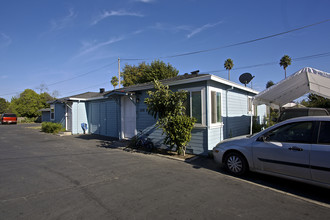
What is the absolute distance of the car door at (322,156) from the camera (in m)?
3.49

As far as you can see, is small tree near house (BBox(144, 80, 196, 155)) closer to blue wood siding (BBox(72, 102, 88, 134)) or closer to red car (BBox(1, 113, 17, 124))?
blue wood siding (BBox(72, 102, 88, 134))

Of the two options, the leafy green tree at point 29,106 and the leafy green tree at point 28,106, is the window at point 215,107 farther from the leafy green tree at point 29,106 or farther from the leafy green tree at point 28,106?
the leafy green tree at point 28,106

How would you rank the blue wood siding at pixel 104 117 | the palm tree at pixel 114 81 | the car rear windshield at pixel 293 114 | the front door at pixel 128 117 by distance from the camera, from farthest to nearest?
the palm tree at pixel 114 81 < the blue wood siding at pixel 104 117 < the front door at pixel 128 117 < the car rear windshield at pixel 293 114

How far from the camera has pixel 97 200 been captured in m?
3.54

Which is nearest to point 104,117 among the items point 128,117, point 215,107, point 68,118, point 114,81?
point 128,117

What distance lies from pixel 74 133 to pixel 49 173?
418 inches

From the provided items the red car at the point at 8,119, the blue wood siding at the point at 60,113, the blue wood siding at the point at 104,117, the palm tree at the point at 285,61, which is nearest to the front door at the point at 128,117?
the blue wood siding at the point at 104,117

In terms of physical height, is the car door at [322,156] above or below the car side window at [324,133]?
below

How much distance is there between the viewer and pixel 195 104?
24.8 ft

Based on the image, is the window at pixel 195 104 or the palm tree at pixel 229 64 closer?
the window at pixel 195 104

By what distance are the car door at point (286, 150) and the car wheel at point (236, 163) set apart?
35cm

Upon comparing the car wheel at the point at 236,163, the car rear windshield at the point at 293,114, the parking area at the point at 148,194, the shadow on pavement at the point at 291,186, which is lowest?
the shadow on pavement at the point at 291,186

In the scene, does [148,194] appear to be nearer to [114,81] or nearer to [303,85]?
[303,85]

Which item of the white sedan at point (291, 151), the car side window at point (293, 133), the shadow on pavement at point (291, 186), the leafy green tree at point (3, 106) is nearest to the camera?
the white sedan at point (291, 151)
